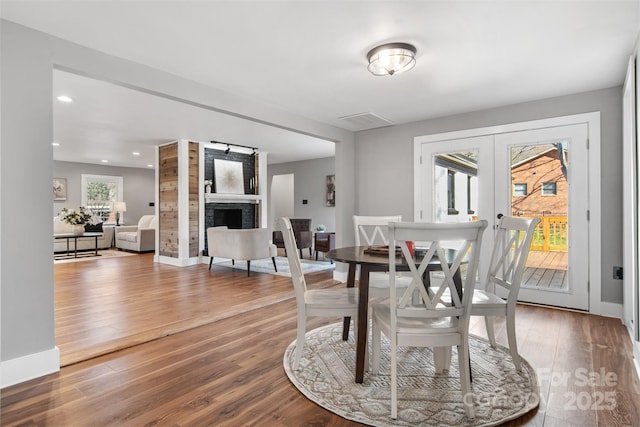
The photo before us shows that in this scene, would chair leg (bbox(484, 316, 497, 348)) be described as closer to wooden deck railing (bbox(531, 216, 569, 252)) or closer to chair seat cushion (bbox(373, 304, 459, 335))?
chair seat cushion (bbox(373, 304, 459, 335))

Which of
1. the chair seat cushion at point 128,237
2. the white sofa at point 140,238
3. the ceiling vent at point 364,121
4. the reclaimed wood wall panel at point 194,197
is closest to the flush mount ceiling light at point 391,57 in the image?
the ceiling vent at point 364,121

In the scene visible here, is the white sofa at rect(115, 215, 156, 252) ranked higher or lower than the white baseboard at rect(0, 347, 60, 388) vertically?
higher

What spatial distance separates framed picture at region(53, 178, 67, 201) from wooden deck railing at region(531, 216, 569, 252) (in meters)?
10.8

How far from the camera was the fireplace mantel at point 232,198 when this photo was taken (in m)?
6.75

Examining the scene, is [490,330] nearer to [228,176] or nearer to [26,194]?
[26,194]

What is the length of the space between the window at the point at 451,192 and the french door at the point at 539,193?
1cm

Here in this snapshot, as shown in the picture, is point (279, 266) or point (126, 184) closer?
point (279, 266)

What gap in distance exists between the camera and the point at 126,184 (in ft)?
34.0

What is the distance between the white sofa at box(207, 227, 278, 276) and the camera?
5.25 metres

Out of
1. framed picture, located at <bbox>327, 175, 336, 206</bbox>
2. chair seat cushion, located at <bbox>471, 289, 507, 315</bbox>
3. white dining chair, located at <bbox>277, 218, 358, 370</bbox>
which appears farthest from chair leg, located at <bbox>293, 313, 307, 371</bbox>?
framed picture, located at <bbox>327, 175, 336, 206</bbox>

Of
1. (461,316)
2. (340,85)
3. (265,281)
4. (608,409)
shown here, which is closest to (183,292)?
(265,281)

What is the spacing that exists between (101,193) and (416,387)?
10729 mm

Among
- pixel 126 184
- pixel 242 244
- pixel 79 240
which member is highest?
pixel 126 184

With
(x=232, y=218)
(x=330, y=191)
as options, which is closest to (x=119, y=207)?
(x=232, y=218)
